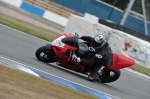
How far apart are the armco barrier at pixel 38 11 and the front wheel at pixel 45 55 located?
77.0ft

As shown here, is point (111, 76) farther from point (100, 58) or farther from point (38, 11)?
point (38, 11)

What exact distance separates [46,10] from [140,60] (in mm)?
15676

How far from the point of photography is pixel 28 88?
9.08 metres

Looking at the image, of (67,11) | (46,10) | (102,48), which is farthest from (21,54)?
(67,11)

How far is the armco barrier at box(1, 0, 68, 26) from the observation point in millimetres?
37031

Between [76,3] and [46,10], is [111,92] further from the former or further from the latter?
[76,3]

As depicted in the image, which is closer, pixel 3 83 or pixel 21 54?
pixel 3 83

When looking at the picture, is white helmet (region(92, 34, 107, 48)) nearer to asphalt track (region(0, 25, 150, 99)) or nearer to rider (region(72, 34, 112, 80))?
rider (region(72, 34, 112, 80))

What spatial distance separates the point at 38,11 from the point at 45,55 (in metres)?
24.4

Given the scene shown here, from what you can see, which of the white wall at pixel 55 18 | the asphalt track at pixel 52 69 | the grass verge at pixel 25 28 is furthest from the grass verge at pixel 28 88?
the white wall at pixel 55 18

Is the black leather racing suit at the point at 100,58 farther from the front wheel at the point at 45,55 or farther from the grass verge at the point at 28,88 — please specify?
the grass verge at the point at 28,88

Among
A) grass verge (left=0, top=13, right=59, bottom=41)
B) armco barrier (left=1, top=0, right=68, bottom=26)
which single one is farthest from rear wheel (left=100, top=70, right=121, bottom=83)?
armco barrier (left=1, top=0, right=68, bottom=26)

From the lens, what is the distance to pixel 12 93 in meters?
8.21

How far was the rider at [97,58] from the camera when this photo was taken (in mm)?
13664
